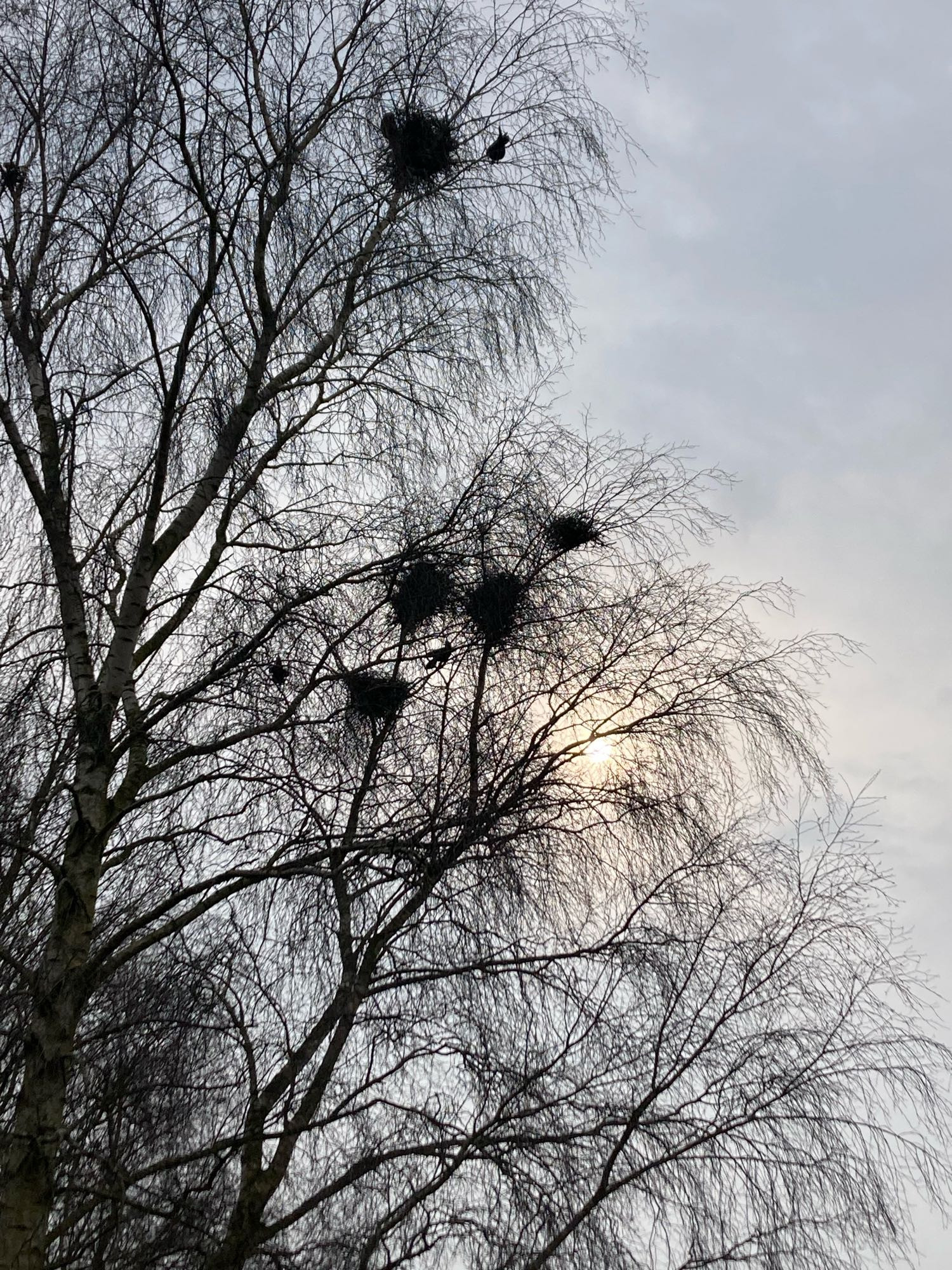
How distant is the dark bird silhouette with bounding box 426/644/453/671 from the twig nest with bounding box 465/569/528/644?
0.15 meters

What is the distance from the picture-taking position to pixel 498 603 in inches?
185

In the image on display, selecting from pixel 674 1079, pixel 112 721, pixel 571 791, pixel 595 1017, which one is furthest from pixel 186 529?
pixel 674 1079

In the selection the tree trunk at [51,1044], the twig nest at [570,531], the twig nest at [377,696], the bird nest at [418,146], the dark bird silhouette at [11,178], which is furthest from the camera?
the bird nest at [418,146]

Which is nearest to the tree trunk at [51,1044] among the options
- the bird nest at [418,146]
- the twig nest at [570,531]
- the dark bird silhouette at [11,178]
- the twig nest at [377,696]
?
the twig nest at [377,696]

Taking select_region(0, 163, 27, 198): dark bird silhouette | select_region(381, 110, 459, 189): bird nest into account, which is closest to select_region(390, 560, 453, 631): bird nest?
select_region(381, 110, 459, 189): bird nest

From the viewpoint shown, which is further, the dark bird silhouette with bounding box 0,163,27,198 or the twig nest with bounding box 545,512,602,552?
the dark bird silhouette with bounding box 0,163,27,198

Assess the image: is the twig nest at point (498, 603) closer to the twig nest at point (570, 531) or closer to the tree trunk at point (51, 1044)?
the twig nest at point (570, 531)

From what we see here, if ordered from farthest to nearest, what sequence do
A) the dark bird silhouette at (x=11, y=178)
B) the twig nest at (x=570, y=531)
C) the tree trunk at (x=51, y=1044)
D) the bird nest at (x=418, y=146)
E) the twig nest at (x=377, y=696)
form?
the bird nest at (x=418, y=146) < the dark bird silhouette at (x=11, y=178) < the twig nest at (x=570, y=531) < the twig nest at (x=377, y=696) < the tree trunk at (x=51, y=1044)

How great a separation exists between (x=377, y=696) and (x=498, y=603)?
1.86 feet

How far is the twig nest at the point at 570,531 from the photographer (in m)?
4.86

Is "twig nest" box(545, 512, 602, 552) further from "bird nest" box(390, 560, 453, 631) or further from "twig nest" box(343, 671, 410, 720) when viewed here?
"twig nest" box(343, 671, 410, 720)

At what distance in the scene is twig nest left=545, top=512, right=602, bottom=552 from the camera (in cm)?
486

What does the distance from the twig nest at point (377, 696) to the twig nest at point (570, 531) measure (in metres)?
0.80

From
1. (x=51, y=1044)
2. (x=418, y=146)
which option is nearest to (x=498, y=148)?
(x=418, y=146)
